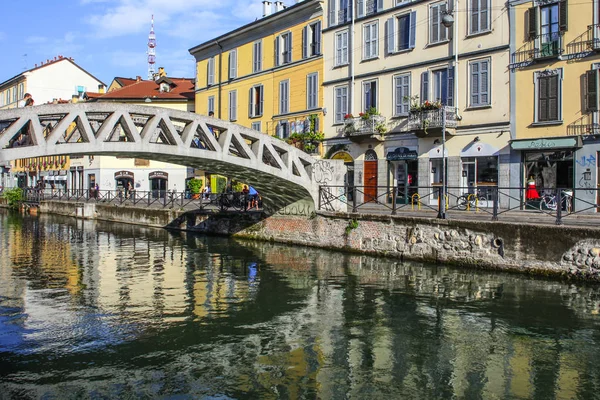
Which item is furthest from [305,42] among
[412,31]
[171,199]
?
[171,199]

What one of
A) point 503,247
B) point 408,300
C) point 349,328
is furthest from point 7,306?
point 503,247

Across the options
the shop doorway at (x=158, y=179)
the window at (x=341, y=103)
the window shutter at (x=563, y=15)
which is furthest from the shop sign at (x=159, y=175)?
the window shutter at (x=563, y=15)

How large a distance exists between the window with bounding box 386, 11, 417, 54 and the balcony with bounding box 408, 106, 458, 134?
348cm

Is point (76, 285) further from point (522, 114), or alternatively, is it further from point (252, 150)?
point (522, 114)

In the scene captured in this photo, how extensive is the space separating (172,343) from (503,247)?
10079 millimetres

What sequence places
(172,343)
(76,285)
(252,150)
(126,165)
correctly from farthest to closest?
(126,165), (252,150), (76,285), (172,343)

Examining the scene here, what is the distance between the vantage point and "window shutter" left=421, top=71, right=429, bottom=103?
88.3 ft

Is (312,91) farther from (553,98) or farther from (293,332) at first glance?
(293,332)

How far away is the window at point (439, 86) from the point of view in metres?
26.0

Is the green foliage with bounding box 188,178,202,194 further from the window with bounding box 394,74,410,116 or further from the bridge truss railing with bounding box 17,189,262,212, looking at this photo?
the window with bounding box 394,74,410,116

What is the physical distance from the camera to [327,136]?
32.2 meters

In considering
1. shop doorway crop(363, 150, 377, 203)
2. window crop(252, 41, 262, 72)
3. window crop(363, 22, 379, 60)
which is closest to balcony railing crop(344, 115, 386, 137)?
shop doorway crop(363, 150, 377, 203)

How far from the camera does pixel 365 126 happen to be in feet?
95.6

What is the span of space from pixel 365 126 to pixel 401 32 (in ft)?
15.4
